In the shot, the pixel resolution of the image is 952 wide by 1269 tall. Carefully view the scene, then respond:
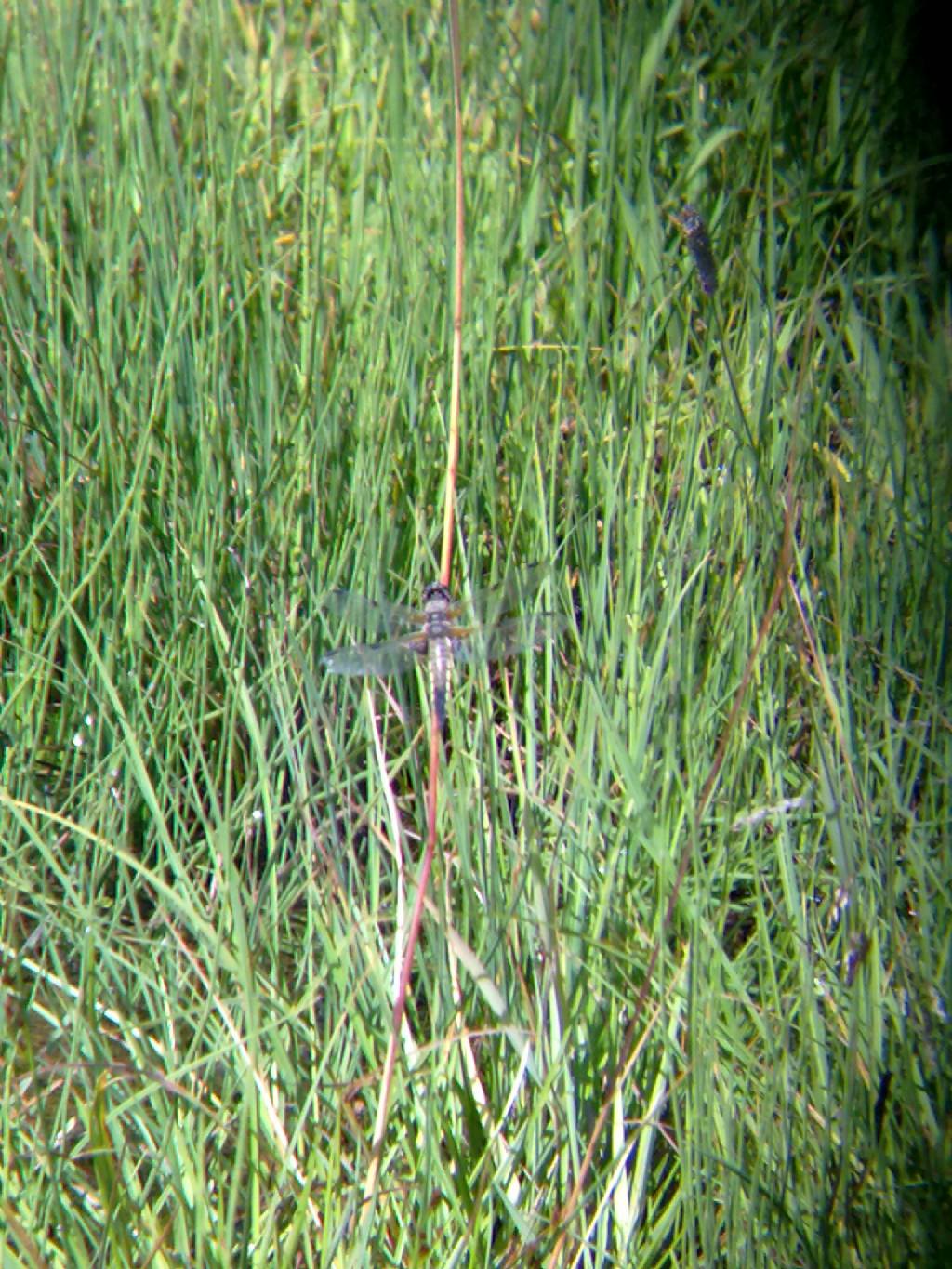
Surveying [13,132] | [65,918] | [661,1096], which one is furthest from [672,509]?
[13,132]

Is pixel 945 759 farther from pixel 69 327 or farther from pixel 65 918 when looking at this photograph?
pixel 69 327

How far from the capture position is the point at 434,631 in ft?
4.44

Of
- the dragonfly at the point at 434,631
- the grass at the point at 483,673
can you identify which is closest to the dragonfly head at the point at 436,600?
the dragonfly at the point at 434,631

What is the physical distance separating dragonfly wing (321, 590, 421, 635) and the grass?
6 cm

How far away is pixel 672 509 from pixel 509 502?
0.21 meters

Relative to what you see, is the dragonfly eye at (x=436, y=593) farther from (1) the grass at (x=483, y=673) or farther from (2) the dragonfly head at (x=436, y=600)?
(1) the grass at (x=483, y=673)

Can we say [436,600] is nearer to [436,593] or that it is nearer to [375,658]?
[436,593]

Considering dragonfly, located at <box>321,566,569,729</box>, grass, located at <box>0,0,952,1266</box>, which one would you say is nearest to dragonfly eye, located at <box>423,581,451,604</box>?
dragonfly, located at <box>321,566,569,729</box>

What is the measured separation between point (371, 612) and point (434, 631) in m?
0.11

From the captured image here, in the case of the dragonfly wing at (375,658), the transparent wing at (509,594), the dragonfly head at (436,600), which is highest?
the dragonfly head at (436,600)

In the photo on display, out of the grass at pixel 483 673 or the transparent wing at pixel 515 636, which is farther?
the transparent wing at pixel 515 636

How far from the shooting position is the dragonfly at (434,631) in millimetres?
1354

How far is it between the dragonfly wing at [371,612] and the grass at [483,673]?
2.2 inches

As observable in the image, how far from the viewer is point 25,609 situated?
159cm
